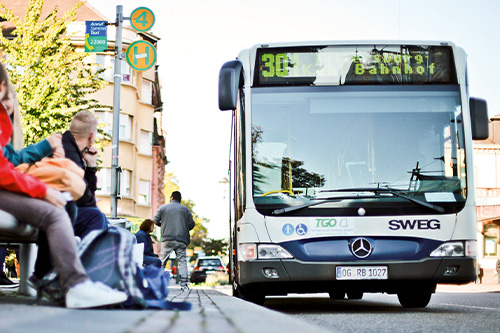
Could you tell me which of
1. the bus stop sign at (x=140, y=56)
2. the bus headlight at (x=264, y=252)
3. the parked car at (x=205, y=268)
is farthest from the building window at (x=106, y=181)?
the bus headlight at (x=264, y=252)

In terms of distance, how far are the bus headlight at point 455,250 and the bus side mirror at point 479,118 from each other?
1.40 metres

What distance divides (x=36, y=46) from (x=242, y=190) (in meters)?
14.1

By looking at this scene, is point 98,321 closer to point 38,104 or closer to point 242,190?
point 242,190

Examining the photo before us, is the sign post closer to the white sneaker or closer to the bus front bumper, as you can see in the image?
the bus front bumper

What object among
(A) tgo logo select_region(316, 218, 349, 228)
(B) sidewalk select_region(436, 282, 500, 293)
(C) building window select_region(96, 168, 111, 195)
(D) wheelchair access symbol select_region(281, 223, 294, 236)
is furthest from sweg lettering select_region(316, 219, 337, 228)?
(C) building window select_region(96, 168, 111, 195)

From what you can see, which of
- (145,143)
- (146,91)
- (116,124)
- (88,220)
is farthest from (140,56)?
(146,91)

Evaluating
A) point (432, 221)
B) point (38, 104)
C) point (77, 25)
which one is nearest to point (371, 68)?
point (432, 221)

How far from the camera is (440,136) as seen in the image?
10.4 meters

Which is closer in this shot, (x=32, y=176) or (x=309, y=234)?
(x=32, y=176)

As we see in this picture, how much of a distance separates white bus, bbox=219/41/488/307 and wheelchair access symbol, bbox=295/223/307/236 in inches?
0.4

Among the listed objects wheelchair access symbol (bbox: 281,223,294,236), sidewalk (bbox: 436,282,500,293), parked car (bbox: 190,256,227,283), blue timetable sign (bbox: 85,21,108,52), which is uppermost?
blue timetable sign (bbox: 85,21,108,52)

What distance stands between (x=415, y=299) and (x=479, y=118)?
2559 mm

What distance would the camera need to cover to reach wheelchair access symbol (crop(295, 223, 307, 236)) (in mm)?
9852

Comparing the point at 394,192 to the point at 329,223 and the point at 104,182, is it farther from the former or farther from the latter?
the point at 104,182
